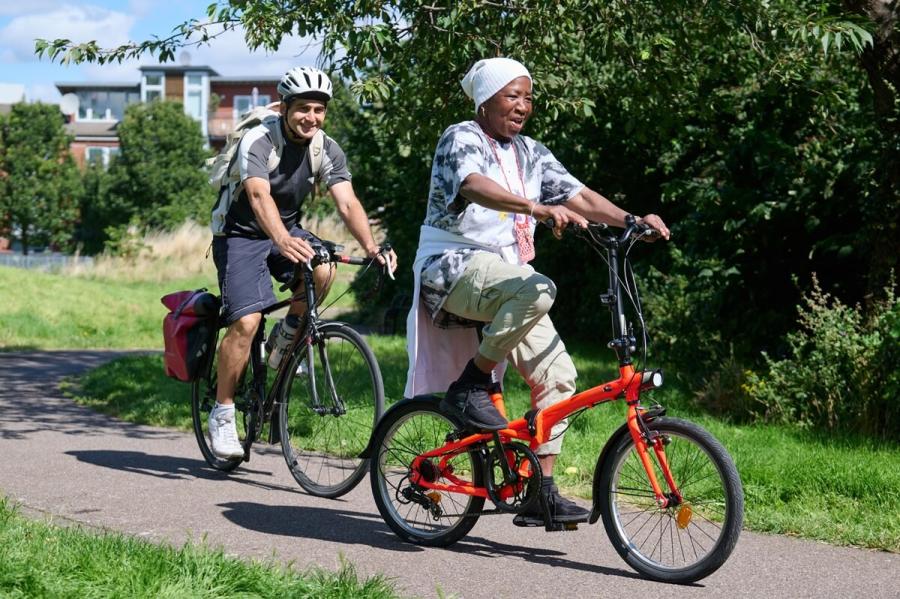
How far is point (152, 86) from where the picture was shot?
267 ft

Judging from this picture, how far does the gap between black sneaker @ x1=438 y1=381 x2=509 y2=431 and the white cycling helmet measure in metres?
1.90

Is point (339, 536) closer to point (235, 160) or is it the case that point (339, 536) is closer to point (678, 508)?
point (678, 508)

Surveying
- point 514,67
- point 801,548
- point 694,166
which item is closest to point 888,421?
point 801,548

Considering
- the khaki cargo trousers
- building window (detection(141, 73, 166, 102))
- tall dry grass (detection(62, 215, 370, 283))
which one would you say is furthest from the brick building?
the khaki cargo trousers

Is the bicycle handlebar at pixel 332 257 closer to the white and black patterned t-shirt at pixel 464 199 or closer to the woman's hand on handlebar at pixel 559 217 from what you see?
the white and black patterned t-shirt at pixel 464 199

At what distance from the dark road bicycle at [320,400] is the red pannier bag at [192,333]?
40 centimetres

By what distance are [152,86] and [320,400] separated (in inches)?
3089

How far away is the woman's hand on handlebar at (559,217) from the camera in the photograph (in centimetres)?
443

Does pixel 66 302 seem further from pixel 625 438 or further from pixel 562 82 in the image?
pixel 625 438

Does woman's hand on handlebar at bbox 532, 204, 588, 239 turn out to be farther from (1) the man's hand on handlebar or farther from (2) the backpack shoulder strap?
(2) the backpack shoulder strap

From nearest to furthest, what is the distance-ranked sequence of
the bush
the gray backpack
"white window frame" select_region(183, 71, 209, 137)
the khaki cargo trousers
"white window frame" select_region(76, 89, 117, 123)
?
the khaki cargo trousers
the gray backpack
the bush
"white window frame" select_region(183, 71, 209, 137)
"white window frame" select_region(76, 89, 117, 123)

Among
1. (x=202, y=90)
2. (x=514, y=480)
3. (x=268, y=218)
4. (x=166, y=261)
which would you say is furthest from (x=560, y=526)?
(x=202, y=90)

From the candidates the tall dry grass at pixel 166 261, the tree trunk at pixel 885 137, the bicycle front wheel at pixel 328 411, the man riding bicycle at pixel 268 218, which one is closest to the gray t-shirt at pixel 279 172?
the man riding bicycle at pixel 268 218

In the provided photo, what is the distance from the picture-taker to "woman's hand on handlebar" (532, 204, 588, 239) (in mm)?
4430
